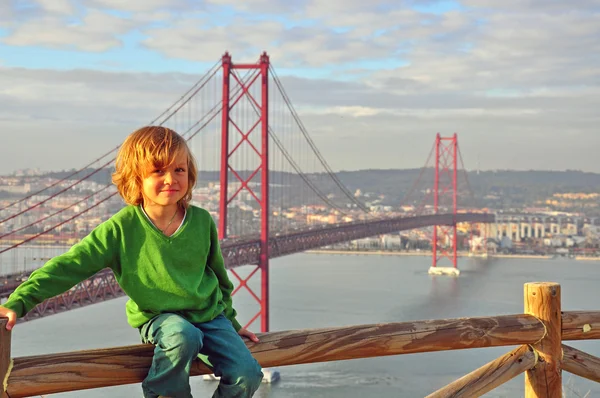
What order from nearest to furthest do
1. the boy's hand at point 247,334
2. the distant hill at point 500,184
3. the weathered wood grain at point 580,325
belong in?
the boy's hand at point 247,334, the weathered wood grain at point 580,325, the distant hill at point 500,184

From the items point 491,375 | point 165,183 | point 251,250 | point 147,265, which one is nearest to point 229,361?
point 147,265

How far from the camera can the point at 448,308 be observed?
2447cm

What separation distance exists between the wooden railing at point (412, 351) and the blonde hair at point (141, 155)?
28 cm

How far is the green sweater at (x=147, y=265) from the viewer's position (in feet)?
4.84

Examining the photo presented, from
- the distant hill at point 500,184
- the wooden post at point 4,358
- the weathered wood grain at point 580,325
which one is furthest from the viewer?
the distant hill at point 500,184

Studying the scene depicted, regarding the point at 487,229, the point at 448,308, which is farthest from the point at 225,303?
the point at 487,229

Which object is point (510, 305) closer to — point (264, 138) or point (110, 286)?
point (264, 138)

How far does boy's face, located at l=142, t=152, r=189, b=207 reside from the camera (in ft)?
4.98

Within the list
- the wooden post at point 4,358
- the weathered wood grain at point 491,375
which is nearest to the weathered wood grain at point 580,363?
the weathered wood grain at point 491,375

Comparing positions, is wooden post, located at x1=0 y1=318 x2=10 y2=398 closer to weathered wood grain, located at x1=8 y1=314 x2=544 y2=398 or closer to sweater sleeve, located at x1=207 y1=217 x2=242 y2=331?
weathered wood grain, located at x1=8 y1=314 x2=544 y2=398

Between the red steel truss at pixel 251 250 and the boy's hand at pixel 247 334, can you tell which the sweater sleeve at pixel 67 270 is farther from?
the red steel truss at pixel 251 250

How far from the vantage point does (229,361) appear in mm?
1506

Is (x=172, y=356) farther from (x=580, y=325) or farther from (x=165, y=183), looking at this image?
(x=580, y=325)

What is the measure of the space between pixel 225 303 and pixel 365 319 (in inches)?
775
